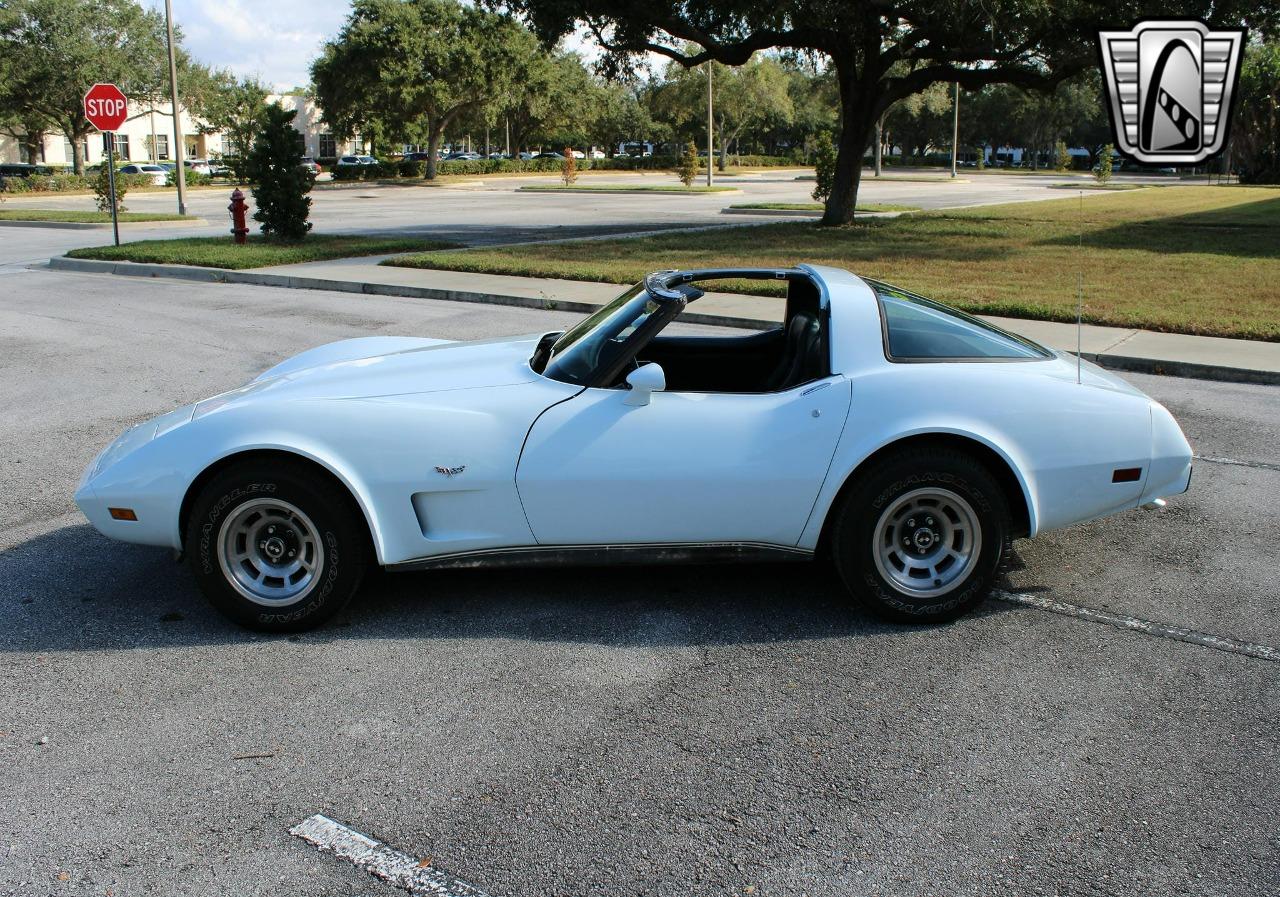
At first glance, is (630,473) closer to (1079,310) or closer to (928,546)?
(928,546)

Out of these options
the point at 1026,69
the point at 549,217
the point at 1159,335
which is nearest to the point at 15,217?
the point at 549,217

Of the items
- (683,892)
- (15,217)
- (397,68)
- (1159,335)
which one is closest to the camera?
(683,892)

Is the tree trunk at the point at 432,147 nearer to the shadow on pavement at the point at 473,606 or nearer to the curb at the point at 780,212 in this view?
the curb at the point at 780,212

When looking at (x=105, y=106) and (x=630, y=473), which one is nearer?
(x=630, y=473)

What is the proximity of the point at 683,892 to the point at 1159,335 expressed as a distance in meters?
9.80

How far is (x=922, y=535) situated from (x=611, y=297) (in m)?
9.34

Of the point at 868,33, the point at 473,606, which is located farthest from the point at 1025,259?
the point at 473,606

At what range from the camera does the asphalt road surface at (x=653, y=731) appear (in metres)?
2.98

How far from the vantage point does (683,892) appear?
2846 millimetres

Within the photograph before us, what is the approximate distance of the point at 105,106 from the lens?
21156mm

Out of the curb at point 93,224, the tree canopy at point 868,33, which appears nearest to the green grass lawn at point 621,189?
the tree canopy at point 868,33

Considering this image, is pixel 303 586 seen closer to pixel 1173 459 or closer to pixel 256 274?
pixel 1173 459

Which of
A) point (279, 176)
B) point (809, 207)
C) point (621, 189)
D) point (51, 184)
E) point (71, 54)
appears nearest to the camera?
point (279, 176)

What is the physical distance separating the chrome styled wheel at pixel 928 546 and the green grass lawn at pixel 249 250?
47.5ft
